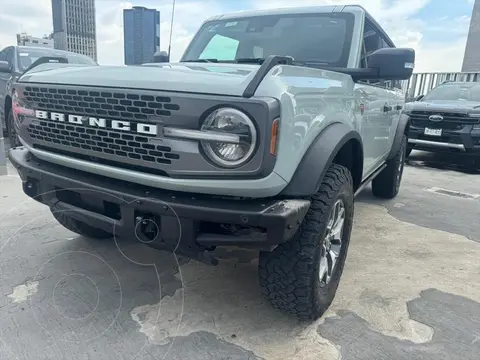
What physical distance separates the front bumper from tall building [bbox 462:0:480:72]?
12.7 metres

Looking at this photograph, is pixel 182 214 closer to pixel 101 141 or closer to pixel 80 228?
pixel 101 141

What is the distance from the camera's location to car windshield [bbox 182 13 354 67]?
9.69 feet

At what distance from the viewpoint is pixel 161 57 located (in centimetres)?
372

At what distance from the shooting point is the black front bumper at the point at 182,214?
1.67 m

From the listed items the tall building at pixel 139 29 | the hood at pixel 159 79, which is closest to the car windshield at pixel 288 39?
the tall building at pixel 139 29

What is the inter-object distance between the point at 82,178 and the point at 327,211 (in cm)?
128

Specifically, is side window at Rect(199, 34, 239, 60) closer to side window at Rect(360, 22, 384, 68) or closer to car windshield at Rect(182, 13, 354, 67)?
car windshield at Rect(182, 13, 354, 67)

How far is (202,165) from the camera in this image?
1729mm

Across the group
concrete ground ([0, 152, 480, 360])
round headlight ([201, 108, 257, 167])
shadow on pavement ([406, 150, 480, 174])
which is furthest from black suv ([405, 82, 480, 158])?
round headlight ([201, 108, 257, 167])

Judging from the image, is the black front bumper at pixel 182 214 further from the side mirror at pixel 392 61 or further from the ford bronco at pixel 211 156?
the side mirror at pixel 392 61

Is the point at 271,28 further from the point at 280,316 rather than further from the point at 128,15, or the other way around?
the point at 280,316

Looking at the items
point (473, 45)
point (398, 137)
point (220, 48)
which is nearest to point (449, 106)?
point (398, 137)

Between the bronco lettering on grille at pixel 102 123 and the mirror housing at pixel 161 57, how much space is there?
163 cm

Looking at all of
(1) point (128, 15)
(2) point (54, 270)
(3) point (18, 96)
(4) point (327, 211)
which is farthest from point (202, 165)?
(1) point (128, 15)
